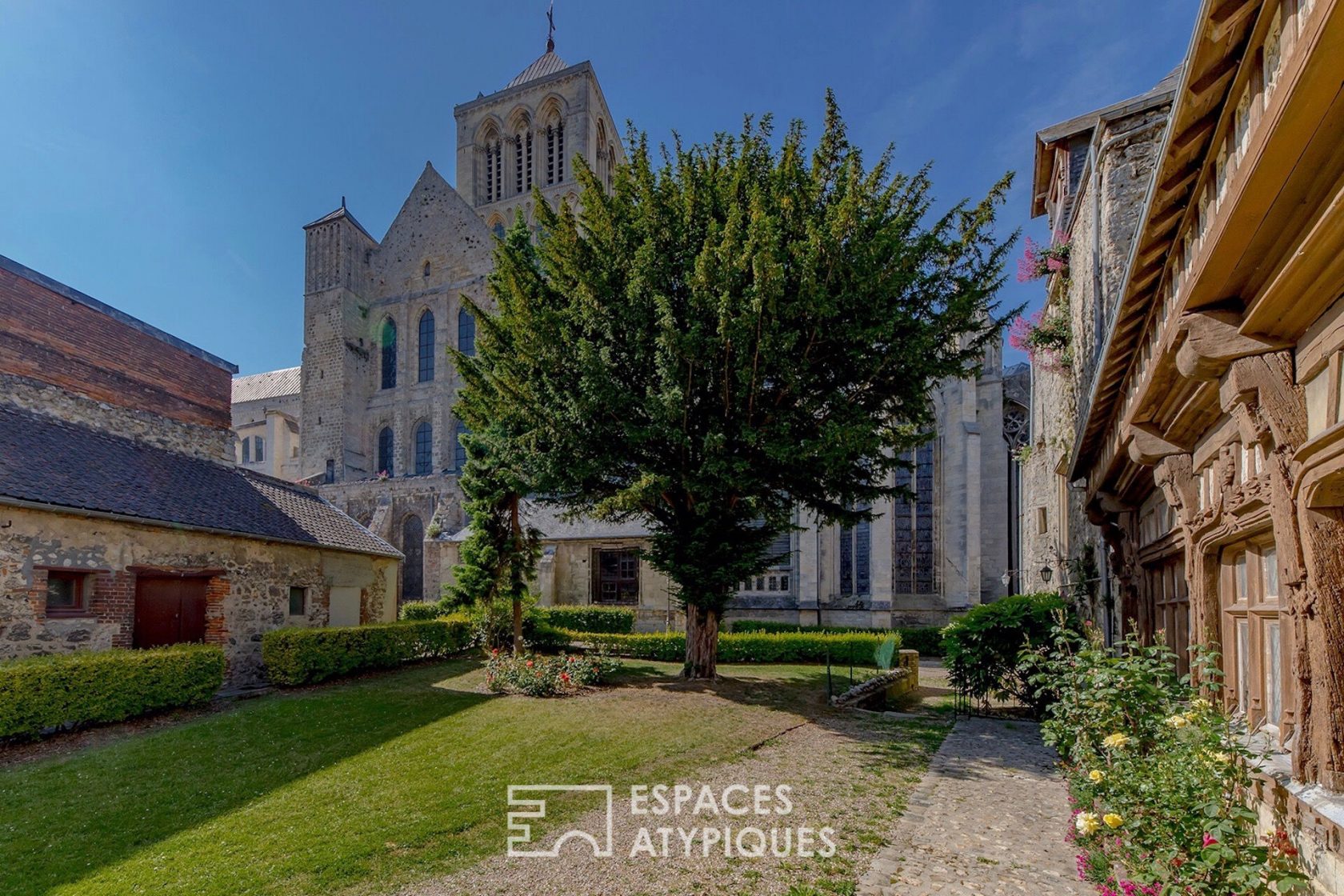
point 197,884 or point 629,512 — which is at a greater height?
point 629,512

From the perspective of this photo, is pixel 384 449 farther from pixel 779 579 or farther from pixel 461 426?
pixel 779 579

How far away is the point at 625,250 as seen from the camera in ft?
38.8

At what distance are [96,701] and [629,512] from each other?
844 cm

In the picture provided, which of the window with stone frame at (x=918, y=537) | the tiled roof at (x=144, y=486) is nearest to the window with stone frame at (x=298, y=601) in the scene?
the tiled roof at (x=144, y=486)

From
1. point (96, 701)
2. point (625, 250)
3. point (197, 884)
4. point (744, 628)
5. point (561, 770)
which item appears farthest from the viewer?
point (744, 628)

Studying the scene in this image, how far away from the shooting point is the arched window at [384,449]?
37594 millimetres

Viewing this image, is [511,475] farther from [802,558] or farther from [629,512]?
[802,558]

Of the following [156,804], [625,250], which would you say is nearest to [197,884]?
[156,804]

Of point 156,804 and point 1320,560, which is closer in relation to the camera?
point 1320,560

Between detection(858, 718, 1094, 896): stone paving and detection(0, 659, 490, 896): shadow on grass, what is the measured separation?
5.85 m

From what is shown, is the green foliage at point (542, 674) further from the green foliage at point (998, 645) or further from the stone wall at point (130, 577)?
the green foliage at point (998, 645)

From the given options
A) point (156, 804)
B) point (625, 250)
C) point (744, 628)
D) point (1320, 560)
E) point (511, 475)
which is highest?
point (625, 250)

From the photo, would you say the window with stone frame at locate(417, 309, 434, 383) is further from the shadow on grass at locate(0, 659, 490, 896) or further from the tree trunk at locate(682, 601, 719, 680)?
the tree trunk at locate(682, 601, 719, 680)

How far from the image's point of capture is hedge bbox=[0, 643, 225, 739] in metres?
8.34
